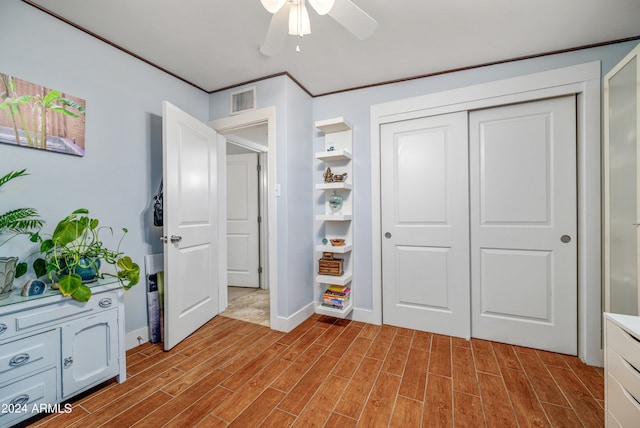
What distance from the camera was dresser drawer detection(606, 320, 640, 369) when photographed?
3.28 ft

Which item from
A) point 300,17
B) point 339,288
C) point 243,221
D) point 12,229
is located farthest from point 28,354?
point 243,221

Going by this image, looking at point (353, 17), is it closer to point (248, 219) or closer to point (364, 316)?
point (364, 316)

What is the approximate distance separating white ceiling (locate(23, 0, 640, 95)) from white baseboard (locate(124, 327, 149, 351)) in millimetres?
2311

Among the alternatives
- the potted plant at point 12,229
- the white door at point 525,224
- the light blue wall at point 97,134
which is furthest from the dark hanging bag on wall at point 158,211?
the white door at point 525,224

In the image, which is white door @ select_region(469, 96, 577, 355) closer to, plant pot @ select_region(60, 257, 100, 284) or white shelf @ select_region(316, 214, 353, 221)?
white shelf @ select_region(316, 214, 353, 221)

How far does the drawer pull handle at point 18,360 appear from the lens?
4.35 feet

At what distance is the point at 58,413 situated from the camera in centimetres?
Answer: 147

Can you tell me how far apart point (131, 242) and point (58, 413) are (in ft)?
3.73

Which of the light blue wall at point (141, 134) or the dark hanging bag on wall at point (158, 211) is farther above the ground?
the light blue wall at point (141, 134)

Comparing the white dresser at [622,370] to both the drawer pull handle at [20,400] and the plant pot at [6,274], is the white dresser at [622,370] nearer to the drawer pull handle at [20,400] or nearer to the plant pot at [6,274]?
the drawer pull handle at [20,400]

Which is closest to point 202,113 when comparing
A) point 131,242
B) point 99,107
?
point 99,107

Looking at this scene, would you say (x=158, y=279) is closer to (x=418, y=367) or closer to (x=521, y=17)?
(x=418, y=367)

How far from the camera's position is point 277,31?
4.80ft

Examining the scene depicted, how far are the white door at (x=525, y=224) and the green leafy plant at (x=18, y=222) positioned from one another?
318 cm
